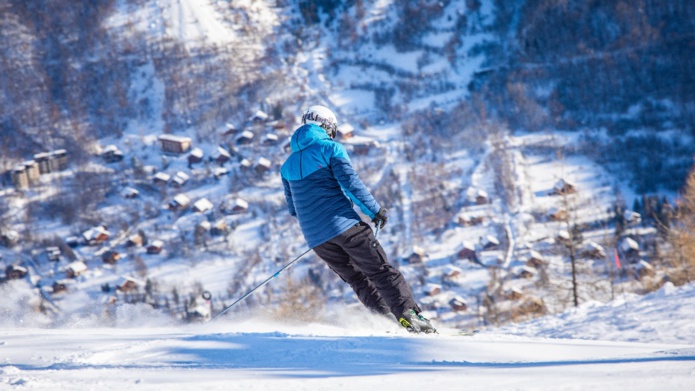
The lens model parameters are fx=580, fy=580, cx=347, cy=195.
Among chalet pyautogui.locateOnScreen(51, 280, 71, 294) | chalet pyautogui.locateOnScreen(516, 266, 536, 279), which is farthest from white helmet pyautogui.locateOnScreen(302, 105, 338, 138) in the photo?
chalet pyautogui.locateOnScreen(51, 280, 71, 294)

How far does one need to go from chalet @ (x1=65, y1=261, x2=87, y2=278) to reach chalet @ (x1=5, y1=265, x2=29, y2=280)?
6.58 feet

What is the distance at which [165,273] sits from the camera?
26.6 metres

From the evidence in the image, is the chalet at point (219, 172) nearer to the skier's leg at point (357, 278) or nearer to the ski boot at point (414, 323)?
the skier's leg at point (357, 278)

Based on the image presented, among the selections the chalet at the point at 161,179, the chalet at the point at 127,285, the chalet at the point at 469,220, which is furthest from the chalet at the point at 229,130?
the chalet at the point at 469,220

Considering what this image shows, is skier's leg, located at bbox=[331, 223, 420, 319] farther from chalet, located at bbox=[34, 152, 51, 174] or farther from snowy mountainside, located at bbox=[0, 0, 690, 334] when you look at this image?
chalet, located at bbox=[34, 152, 51, 174]

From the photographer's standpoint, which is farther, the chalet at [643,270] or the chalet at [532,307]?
the chalet at [643,270]

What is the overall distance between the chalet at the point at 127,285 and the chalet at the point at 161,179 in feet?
33.4

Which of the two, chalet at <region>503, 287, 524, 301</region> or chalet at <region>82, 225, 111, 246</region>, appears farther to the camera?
chalet at <region>82, 225, 111, 246</region>

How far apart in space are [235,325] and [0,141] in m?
47.6

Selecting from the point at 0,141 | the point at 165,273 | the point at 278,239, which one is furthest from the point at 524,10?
the point at 0,141

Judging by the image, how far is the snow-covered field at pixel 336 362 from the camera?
7.02 feet

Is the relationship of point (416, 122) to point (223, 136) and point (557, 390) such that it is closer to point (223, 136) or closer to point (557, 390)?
point (223, 136)

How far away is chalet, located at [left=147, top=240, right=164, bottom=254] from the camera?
28.0 metres

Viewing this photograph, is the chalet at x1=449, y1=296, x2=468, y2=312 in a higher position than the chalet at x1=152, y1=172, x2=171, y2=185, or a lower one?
lower
